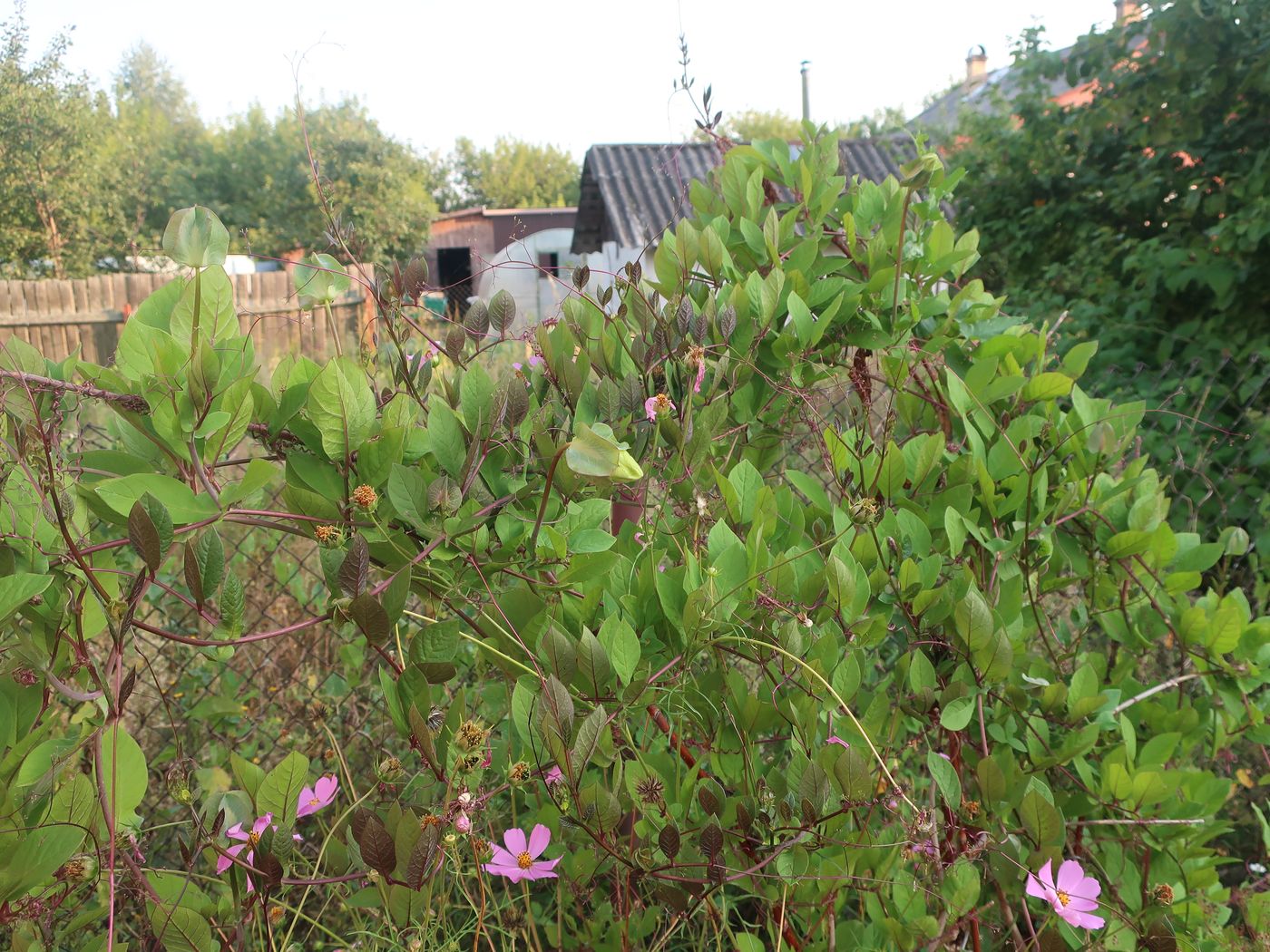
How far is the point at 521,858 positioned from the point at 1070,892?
2.01 ft

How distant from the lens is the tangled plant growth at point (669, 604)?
828 mm

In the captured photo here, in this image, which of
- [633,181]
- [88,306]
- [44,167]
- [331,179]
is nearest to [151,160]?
[331,179]

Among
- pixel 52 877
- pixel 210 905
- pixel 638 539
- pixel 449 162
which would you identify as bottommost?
pixel 210 905

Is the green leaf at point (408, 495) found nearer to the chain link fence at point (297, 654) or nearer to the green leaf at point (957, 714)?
the chain link fence at point (297, 654)

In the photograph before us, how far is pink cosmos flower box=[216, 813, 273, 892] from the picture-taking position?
33.6 inches

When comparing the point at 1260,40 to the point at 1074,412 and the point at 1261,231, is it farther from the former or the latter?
the point at 1074,412

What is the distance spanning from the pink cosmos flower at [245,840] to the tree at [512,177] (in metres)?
40.6

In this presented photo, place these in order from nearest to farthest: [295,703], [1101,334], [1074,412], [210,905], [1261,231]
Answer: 1. [210,905]
2. [1074,412]
3. [295,703]
4. [1261,231]
5. [1101,334]

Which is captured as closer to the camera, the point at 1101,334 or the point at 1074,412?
the point at 1074,412

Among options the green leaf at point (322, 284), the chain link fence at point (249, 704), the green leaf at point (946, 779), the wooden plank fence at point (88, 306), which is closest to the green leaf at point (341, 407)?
the green leaf at point (322, 284)

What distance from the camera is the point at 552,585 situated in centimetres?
100

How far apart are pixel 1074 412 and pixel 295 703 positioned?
1.87 m

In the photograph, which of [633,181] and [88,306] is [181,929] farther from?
[88,306]

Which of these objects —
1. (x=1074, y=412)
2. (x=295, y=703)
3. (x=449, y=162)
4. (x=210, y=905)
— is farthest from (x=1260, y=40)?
(x=449, y=162)
